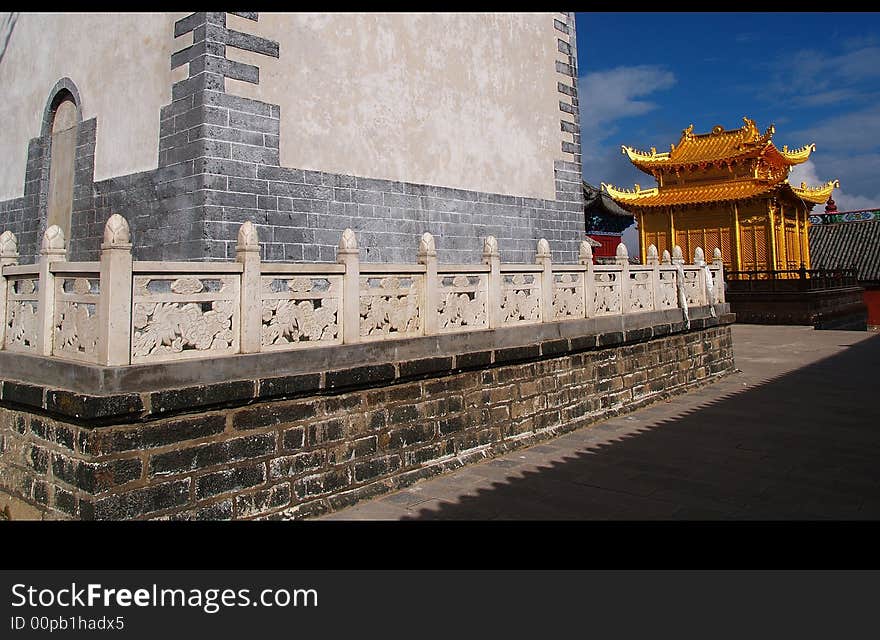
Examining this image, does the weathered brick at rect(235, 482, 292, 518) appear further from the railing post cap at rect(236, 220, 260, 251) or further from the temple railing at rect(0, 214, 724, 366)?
the railing post cap at rect(236, 220, 260, 251)

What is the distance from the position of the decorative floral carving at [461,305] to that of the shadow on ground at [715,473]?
4.47 feet

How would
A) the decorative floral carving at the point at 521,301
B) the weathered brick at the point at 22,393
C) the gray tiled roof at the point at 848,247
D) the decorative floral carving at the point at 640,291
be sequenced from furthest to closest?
1. the gray tiled roof at the point at 848,247
2. the decorative floral carving at the point at 640,291
3. the decorative floral carving at the point at 521,301
4. the weathered brick at the point at 22,393

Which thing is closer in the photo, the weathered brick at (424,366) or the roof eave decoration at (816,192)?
the weathered brick at (424,366)

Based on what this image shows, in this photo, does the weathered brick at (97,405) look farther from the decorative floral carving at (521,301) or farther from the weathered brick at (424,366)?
the decorative floral carving at (521,301)

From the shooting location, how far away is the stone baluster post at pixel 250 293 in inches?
170

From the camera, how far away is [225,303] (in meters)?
4.28

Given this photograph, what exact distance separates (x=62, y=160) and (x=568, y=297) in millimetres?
6536

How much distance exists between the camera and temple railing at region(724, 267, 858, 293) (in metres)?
20.2

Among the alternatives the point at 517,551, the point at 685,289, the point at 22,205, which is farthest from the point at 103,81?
the point at 685,289

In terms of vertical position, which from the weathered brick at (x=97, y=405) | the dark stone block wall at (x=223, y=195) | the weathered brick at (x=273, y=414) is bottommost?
the weathered brick at (x=273, y=414)

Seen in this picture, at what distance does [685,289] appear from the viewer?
10.1 meters

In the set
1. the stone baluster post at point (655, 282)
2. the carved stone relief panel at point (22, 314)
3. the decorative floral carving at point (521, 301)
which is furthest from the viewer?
the stone baluster post at point (655, 282)

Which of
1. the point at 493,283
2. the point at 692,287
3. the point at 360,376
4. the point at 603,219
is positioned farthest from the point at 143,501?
the point at 603,219

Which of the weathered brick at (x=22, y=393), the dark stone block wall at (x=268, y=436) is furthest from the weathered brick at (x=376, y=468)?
the weathered brick at (x=22, y=393)
